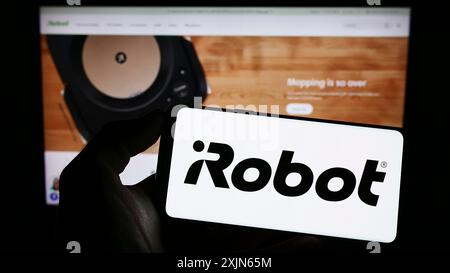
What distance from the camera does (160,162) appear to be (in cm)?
46

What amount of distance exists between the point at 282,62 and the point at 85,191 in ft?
1.61

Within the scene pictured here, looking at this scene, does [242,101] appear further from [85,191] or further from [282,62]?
[85,191]

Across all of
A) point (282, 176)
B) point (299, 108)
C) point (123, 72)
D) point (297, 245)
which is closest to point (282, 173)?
point (282, 176)

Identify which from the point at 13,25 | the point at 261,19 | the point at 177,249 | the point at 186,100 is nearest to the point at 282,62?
the point at 261,19

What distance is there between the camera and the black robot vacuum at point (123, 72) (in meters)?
0.78

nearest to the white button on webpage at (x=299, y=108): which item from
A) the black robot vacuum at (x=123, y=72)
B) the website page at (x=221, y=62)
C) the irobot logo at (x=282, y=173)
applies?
the website page at (x=221, y=62)

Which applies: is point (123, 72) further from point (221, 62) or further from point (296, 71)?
point (296, 71)

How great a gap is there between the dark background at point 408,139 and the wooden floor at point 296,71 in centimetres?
4

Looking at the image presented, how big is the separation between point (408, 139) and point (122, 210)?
65cm

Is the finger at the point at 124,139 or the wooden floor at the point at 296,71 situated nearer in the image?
the finger at the point at 124,139

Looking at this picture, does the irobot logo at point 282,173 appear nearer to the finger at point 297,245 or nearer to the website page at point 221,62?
the finger at point 297,245

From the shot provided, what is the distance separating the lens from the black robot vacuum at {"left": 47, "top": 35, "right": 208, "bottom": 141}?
2.55ft

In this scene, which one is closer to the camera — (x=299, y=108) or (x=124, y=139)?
(x=124, y=139)

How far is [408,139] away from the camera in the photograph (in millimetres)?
814
